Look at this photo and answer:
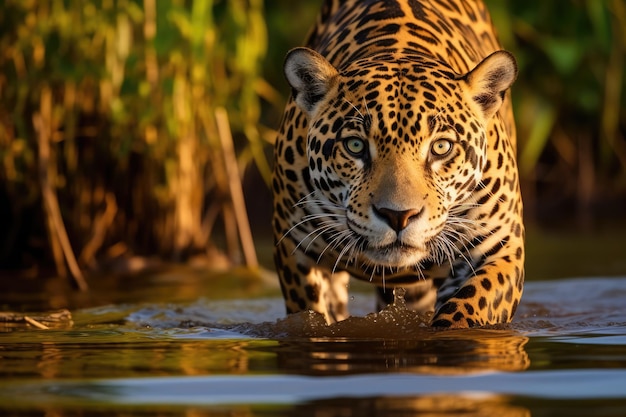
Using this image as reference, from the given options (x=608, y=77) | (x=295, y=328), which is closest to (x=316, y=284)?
(x=295, y=328)

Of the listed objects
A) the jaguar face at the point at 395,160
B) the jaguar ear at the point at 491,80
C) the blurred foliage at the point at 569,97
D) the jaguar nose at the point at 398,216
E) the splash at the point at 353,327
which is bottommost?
the splash at the point at 353,327

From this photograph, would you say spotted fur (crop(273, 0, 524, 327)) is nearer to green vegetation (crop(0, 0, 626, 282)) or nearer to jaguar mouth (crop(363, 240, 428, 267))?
jaguar mouth (crop(363, 240, 428, 267))

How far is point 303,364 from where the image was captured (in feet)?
15.0

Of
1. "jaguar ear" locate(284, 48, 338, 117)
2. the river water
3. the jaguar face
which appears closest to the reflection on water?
the river water

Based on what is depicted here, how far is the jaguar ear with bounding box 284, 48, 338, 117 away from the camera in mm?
5723

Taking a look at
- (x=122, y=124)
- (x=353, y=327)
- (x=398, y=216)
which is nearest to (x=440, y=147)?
(x=398, y=216)

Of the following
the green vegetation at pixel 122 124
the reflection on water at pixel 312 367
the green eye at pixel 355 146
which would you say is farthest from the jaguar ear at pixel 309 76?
the green vegetation at pixel 122 124

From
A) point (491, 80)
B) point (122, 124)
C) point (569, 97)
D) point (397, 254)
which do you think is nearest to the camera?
point (397, 254)

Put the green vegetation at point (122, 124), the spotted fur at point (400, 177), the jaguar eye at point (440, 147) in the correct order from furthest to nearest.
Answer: the green vegetation at point (122, 124) < the jaguar eye at point (440, 147) < the spotted fur at point (400, 177)

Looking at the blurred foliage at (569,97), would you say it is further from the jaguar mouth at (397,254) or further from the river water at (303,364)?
the jaguar mouth at (397,254)

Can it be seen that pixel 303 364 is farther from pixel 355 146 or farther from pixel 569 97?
pixel 569 97

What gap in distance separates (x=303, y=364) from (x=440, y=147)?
1.26 m

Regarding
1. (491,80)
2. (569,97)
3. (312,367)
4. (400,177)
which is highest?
(569,97)

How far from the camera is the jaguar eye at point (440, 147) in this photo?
17.8ft
